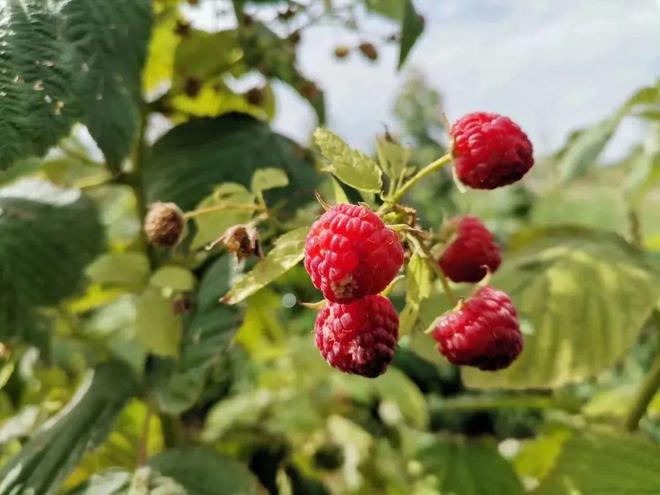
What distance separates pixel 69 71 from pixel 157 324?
10.0 inches

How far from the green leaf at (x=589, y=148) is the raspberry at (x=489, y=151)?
1.81 ft

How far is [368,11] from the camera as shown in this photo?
34.0 inches

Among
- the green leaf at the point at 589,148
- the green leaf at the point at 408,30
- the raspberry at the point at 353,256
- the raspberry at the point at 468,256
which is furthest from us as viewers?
the green leaf at the point at 589,148

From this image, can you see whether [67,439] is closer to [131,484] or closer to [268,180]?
[131,484]

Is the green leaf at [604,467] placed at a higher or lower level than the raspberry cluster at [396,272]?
lower

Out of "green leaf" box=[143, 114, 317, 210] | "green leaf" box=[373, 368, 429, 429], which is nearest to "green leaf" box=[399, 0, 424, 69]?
"green leaf" box=[143, 114, 317, 210]

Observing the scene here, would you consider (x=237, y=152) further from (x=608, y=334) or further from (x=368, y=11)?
(x=608, y=334)

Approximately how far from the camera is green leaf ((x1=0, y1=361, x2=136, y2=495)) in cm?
70

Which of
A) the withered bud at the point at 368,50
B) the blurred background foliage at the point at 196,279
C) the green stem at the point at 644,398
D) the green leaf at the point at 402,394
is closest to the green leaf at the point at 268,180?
the blurred background foliage at the point at 196,279

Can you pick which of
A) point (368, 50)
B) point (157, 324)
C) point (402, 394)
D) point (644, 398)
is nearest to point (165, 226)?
point (157, 324)

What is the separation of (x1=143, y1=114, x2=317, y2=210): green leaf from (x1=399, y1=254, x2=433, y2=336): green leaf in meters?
0.27

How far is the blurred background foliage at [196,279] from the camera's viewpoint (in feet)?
1.87

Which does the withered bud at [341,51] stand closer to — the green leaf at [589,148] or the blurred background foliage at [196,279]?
the blurred background foliage at [196,279]

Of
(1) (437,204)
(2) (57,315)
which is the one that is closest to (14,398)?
(2) (57,315)
